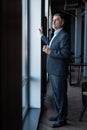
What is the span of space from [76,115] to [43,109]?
0.63 metres

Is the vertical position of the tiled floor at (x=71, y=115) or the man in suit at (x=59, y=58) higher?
the man in suit at (x=59, y=58)

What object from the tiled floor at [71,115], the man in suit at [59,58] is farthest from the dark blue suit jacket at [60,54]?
the tiled floor at [71,115]

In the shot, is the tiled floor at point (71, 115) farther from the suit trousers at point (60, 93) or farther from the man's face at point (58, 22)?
the man's face at point (58, 22)

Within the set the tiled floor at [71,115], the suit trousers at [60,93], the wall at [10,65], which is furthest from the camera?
the tiled floor at [71,115]

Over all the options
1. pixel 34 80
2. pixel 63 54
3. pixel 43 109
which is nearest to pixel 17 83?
pixel 63 54

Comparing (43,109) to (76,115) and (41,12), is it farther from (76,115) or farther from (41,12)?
(41,12)

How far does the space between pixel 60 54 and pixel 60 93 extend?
21.5 inches

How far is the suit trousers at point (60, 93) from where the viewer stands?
3.72 meters

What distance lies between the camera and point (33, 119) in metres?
3.87

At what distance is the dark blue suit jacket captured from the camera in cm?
362

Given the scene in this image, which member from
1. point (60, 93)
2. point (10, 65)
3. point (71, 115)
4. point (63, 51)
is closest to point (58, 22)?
point (63, 51)

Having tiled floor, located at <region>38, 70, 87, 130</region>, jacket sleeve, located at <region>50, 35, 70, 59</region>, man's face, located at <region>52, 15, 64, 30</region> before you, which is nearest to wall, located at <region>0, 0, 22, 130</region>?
jacket sleeve, located at <region>50, 35, 70, 59</region>

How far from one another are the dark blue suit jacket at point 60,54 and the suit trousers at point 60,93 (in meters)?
0.08

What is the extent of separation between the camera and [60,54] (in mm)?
3617
